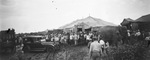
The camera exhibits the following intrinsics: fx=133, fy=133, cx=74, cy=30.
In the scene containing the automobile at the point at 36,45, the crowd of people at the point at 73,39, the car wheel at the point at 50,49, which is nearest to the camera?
the automobile at the point at 36,45

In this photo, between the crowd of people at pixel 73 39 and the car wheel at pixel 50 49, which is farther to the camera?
the crowd of people at pixel 73 39

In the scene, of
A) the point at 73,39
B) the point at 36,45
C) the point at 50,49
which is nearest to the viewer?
the point at 36,45

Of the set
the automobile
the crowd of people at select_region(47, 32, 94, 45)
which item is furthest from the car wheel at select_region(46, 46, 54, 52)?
the crowd of people at select_region(47, 32, 94, 45)

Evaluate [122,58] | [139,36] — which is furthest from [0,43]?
[139,36]

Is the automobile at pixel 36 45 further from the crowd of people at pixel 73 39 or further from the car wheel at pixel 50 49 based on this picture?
the crowd of people at pixel 73 39

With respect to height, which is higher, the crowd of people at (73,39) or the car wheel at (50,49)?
the crowd of people at (73,39)

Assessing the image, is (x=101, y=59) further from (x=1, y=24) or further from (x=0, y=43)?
(x=0, y=43)

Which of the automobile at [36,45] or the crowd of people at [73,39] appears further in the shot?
the crowd of people at [73,39]

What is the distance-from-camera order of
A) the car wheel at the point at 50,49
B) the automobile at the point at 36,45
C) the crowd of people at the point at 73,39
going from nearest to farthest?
the automobile at the point at 36,45 → the car wheel at the point at 50,49 → the crowd of people at the point at 73,39

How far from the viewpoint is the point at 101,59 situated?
8.01m

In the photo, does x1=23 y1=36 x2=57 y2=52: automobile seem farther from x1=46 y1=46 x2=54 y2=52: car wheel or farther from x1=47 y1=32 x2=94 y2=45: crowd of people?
x1=47 y1=32 x2=94 y2=45: crowd of people

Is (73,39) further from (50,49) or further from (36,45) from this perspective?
(36,45)

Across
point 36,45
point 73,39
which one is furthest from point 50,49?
point 73,39

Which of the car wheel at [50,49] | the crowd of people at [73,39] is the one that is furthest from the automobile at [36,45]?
the crowd of people at [73,39]
